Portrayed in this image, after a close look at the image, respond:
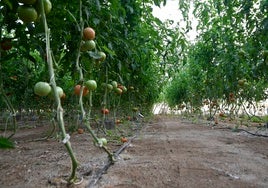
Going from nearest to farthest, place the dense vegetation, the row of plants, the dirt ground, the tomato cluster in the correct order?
the tomato cluster, the dense vegetation, the dirt ground, the row of plants

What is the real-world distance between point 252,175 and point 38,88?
1622mm

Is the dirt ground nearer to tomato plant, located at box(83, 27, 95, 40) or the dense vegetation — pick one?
the dense vegetation

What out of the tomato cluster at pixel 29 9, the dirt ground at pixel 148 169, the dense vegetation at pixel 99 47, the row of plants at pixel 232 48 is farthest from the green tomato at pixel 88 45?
the row of plants at pixel 232 48

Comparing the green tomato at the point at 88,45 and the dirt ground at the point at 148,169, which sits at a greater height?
the green tomato at the point at 88,45

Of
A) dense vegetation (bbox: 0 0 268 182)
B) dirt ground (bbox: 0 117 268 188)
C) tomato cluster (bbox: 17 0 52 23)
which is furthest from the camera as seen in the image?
dirt ground (bbox: 0 117 268 188)

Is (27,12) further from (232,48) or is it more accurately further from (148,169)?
(232,48)

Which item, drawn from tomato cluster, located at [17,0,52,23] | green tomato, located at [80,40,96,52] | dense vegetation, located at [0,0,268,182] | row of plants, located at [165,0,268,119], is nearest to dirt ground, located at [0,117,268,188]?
dense vegetation, located at [0,0,268,182]

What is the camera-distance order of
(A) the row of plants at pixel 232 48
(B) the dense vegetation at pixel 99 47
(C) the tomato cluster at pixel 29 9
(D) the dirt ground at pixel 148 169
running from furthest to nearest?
(A) the row of plants at pixel 232 48 → (D) the dirt ground at pixel 148 169 → (B) the dense vegetation at pixel 99 47 → (C) the tomato cluster at pixel 29 9

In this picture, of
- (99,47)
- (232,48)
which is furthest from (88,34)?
(232,48)

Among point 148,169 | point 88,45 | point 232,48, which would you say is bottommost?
point 148,169

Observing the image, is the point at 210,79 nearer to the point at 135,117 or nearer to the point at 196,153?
the point at 135,117

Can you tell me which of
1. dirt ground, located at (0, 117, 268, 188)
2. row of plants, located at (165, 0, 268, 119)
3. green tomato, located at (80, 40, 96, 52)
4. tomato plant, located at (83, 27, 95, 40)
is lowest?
dirt ground, located at (0, 117, 268, 188)

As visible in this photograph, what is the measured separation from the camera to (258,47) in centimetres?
446

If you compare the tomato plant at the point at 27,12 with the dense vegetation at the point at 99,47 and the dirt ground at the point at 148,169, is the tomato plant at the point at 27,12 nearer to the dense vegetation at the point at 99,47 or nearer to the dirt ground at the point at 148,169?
the dense vegetation at the point at 99,47
